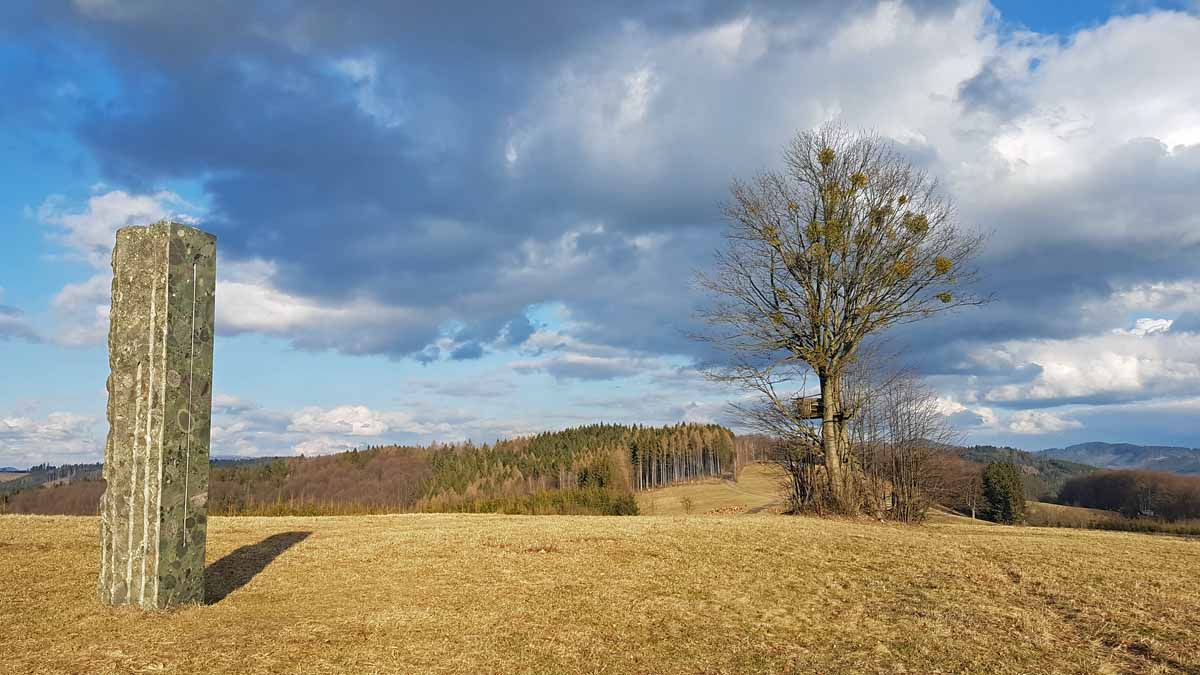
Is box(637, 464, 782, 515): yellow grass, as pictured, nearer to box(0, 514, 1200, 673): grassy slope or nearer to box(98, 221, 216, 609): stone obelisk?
box(0, 514, 1200, 673): grassy slope

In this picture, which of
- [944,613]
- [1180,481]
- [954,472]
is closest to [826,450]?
[954,472]

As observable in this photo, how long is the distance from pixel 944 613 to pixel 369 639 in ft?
20.6

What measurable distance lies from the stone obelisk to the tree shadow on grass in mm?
932

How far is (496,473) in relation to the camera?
77.5m

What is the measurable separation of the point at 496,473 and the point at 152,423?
7136 centimetres

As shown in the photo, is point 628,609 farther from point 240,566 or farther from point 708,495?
point 708,495

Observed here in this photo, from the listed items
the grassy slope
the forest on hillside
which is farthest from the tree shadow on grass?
the forest on hillside

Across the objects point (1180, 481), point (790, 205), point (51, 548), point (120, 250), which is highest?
point (790, 205)

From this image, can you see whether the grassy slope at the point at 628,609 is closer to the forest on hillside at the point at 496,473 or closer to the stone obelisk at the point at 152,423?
the stone obelisk at the point at 152,423

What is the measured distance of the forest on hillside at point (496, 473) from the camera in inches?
1816

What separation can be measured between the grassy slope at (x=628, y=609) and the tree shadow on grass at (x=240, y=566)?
12 cm

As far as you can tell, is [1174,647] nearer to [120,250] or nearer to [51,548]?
[120,250]

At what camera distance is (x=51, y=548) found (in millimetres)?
11648

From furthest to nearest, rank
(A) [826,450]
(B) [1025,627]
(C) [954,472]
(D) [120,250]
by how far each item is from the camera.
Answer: (C) [954,472] → (A) [826,450] → (D) [120,250] → (B) [1025,627]
